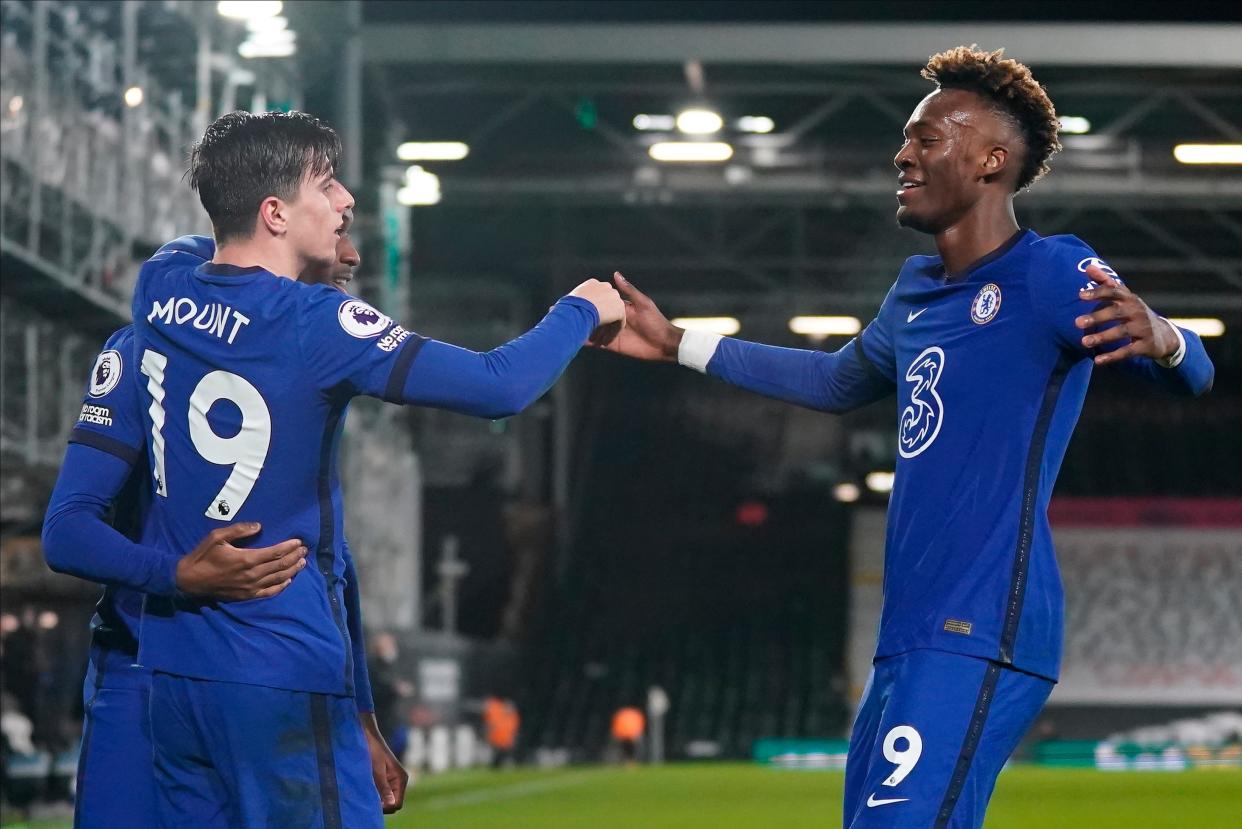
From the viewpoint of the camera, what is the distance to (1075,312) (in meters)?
3.66

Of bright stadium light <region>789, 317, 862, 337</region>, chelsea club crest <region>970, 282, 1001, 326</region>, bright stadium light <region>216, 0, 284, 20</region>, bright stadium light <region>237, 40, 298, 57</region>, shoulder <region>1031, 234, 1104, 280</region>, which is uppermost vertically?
bright stadium light <region>789, 317, 862, 337</region>

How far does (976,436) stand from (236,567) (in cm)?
151

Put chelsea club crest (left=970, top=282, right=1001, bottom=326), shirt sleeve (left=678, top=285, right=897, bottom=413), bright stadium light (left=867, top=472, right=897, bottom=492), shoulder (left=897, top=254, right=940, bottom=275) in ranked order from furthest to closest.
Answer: bright stadium light (left=867, top=472, right=897, bottom=492) → shirt sleeve (left=678, top=285, right=897, bottom=413) → shoulder (left=897, top=254, right=940, bottom=275) → chelsea club crest (left=970, top=282, right=1001, bottom=326)

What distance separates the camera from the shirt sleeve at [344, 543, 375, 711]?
3.69 m

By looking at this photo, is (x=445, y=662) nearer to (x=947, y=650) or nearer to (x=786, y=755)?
(x=786, y=755)

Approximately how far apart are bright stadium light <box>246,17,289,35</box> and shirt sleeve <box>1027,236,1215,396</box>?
10.8 metres

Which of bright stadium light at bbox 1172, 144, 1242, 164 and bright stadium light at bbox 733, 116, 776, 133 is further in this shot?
bright stadium light at bbox 733, 116, 776, 133

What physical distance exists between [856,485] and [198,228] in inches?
1017

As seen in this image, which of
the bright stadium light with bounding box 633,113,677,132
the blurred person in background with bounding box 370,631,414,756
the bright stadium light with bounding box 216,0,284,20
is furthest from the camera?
the bright stadium light with bounding box 633,113,677,132

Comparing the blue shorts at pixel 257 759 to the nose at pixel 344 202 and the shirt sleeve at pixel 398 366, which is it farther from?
the nose at pixel 344 202

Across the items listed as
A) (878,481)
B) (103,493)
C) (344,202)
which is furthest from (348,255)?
(878,481)

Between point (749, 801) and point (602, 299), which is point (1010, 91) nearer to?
point (602, 299)

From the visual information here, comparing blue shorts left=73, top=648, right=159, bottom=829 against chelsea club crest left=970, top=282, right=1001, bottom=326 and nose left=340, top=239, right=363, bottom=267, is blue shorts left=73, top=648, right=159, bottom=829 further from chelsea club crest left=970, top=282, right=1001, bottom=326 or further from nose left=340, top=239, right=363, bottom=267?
chelsea club crest left=970, top=282, right=1001, bottom=326

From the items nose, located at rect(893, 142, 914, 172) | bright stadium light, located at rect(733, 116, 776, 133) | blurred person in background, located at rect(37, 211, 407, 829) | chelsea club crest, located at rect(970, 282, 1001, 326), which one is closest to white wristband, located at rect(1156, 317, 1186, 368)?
chelsea club crest, located at rect(970, 282, 1001, 326)
